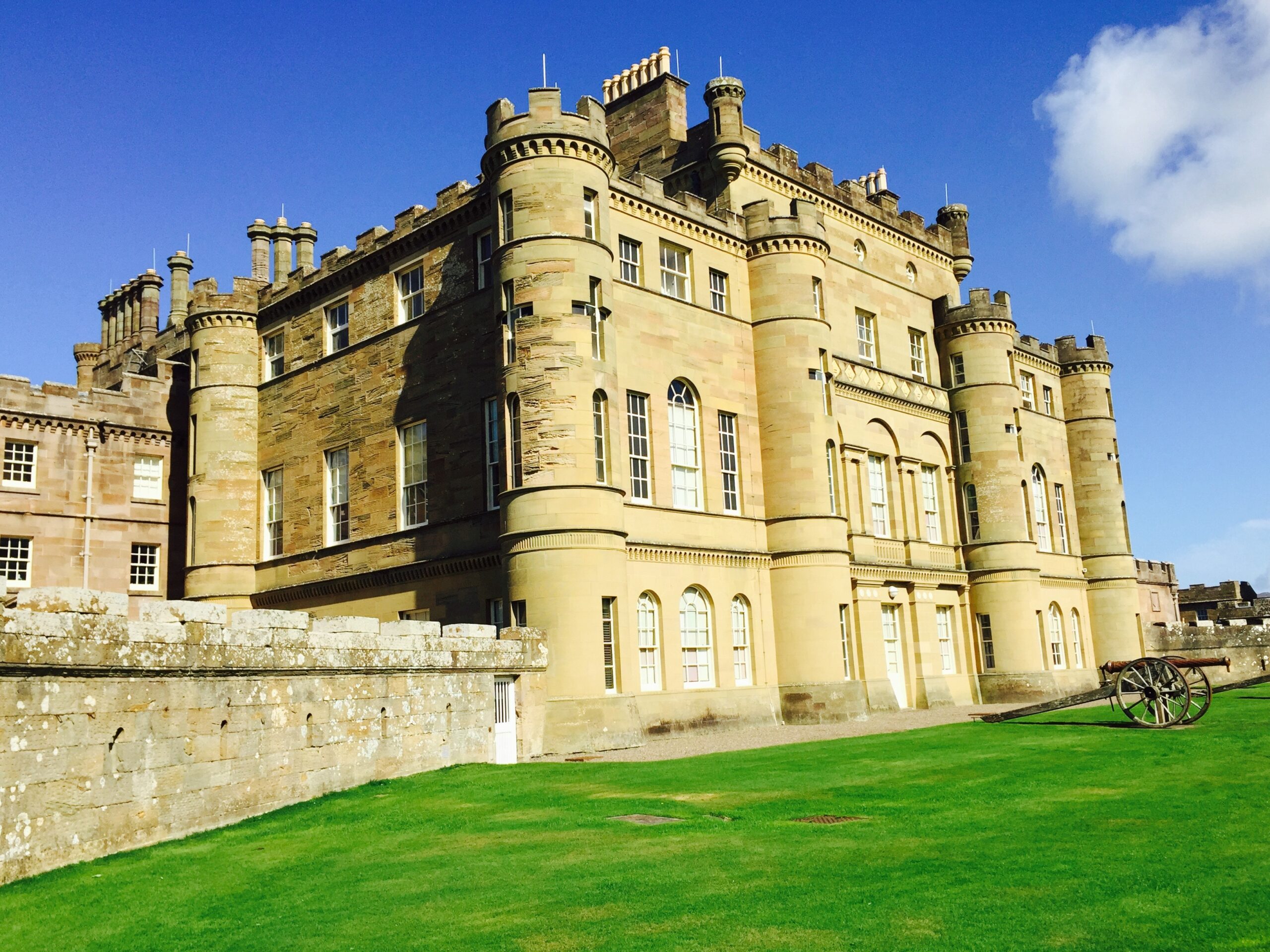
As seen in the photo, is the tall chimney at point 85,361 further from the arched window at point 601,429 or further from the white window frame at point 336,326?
the arched window at point 601,429

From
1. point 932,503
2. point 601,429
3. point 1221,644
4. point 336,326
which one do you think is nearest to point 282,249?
point 336,326

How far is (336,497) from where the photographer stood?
32.2 metres

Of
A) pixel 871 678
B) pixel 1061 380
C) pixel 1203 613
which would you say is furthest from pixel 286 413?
pixel 1203 613

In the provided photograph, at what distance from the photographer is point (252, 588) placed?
3416cm

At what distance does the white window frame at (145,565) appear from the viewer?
117 ft

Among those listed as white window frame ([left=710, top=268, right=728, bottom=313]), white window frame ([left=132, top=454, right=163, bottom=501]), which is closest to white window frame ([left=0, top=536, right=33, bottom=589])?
white window frame ([left=132, top=454, right=163, bottom=501])

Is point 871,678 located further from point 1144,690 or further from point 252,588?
point 252,588

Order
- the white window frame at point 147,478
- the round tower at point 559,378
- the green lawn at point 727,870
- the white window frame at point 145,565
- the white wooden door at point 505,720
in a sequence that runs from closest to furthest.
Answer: the green lawn at point 727,870
the white wooden door at point 505,720
the round tower at point 559,378
the white window frame at point 145,565
the white window frame at point 147,478

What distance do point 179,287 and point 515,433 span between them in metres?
23.3

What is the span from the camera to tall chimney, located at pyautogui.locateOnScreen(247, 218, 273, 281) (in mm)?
38094

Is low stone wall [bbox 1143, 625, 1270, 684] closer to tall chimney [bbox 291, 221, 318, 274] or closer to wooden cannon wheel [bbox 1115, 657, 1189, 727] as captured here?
wooden cannon wheel [bbox 1115, 657, 1189, 727]

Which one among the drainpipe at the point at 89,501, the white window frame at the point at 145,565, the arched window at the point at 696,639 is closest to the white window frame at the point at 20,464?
the drainpipe at the point at 89,501

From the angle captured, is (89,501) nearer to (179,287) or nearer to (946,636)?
(179,287)

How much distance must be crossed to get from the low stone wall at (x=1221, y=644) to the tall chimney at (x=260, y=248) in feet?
123
